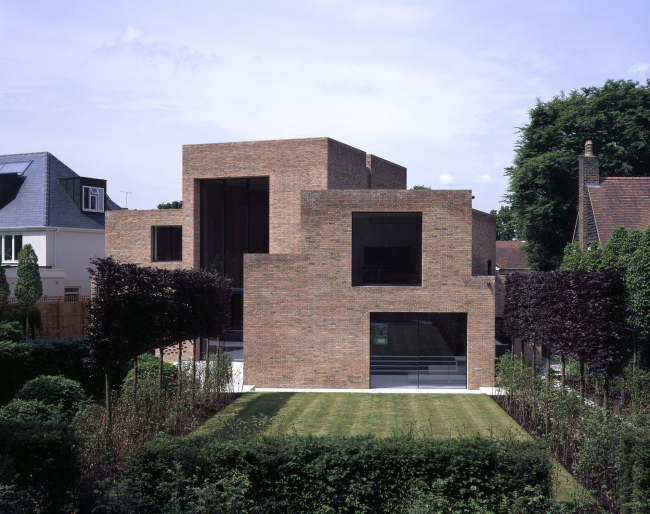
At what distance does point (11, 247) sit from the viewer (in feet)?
114

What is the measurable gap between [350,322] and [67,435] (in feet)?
40.9

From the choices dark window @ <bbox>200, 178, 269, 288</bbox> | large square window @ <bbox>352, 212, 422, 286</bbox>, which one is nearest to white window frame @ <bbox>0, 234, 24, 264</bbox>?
dark window @ <bbox>200, 178, 269, 288</bbox>

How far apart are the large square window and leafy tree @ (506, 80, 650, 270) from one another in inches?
791

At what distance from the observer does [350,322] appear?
1995 cm

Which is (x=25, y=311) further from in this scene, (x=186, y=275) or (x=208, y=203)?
(x=186, y=275)

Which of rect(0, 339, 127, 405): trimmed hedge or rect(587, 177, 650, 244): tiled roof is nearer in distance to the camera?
rect(0, 339, 127, 405): trimmed hedge

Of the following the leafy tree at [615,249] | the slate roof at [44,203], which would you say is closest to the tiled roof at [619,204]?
the leafy tree at [615,249]

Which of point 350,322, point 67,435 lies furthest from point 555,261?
point 67,435

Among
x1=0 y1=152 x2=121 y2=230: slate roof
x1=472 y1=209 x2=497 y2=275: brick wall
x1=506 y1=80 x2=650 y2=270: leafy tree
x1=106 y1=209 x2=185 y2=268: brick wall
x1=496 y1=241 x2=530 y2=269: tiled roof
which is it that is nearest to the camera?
x1=106 y1=209 x2=185 y2=268: brick wall

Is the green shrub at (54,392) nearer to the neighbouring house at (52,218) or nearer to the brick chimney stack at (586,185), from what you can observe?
the neighbouring house at (52,218)

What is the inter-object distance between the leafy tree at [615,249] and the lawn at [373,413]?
23.1 ft

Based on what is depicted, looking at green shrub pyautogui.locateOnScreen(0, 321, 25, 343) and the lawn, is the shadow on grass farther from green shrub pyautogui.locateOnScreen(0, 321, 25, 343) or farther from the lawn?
green shrub pyautogui.locateOnScreen(0, 321, 25, 343)

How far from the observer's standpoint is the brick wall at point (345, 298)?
65.3 ft

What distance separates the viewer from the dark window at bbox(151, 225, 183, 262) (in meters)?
26.2
